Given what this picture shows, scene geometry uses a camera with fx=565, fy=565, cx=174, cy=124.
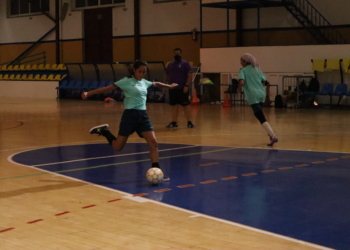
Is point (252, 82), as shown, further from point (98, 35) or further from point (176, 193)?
point (98, 35)

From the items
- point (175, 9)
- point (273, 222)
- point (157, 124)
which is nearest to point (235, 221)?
point (273, 222)

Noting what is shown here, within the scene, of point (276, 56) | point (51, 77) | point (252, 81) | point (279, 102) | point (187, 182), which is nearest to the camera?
point (187, 182)

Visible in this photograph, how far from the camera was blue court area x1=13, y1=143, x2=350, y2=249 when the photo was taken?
5500 millimetres

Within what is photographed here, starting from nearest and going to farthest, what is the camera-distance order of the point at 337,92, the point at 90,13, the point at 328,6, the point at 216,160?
1. the point at 216,160
2. the point at 337,92
3. the point at 328,6
4. the point at 90,13

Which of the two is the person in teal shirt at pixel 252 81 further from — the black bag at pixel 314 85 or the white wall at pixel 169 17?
the white wall at pixel 169 17

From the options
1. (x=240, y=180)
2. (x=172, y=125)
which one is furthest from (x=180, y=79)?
(x=240, y=180)

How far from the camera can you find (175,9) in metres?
28.9

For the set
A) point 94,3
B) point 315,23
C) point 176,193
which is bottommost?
point 176,193

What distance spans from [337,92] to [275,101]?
241 centimetres

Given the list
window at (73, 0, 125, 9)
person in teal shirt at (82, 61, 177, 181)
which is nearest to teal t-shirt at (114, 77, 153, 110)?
person in teal shirt at (82, 61, 177, 181)

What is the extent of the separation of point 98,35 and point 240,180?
2643 centimetres

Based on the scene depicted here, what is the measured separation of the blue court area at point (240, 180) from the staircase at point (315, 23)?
558 inches

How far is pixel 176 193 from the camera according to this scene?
22.3ft

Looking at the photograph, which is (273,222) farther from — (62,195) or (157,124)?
(157,124)
